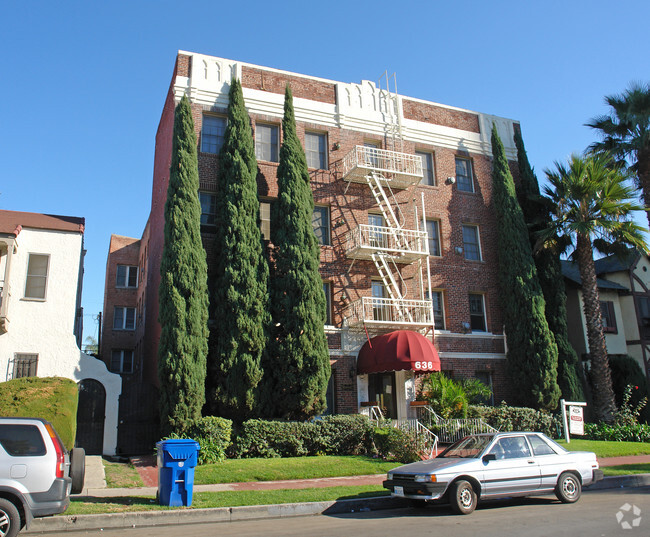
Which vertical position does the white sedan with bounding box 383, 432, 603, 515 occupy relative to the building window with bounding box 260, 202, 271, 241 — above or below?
below

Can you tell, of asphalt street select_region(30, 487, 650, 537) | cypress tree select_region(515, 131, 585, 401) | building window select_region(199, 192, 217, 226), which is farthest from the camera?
cypress tree select_region(515, 131, 585, 401)

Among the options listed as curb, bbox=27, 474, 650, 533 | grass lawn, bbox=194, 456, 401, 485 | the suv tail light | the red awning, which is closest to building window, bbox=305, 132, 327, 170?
the red awning

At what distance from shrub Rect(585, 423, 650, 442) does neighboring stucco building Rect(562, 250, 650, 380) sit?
491 cm

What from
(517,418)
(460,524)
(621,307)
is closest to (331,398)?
(517,418)

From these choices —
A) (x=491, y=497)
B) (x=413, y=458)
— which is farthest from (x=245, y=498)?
(x=413, y=458)

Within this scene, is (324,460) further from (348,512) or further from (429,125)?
(429,125)

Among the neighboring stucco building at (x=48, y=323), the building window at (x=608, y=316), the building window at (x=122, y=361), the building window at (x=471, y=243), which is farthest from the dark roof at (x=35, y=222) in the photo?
the building window at (x=608, y=316)

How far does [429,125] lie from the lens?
2638 centimetres

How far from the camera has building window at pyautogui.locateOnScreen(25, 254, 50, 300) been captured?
18781mm

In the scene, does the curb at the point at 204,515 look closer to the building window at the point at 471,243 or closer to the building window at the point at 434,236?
the building window at the point at 434,236

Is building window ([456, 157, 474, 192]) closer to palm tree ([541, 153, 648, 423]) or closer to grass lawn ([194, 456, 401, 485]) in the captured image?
palm tree ([541, 153, 648, 423])

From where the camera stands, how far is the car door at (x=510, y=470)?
10766 millimetres

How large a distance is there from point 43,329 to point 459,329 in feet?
51.4

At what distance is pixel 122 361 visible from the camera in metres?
32.2
